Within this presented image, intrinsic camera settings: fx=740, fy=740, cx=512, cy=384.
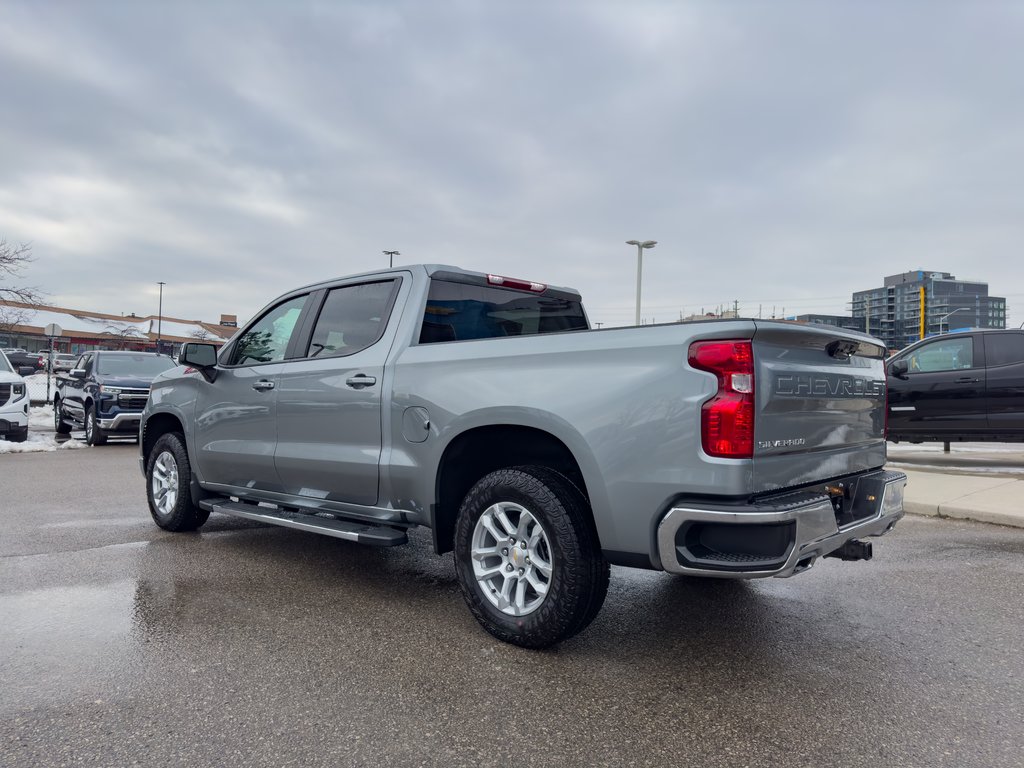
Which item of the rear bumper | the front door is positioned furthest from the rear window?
the rear bumper

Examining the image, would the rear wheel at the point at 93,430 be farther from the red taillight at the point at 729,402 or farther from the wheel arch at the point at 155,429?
the red taillight at the point at 729,402

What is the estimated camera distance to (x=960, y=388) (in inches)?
404

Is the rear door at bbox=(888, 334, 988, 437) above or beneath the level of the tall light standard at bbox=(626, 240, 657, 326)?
beneath

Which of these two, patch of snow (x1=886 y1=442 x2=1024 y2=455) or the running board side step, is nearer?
the running board side step

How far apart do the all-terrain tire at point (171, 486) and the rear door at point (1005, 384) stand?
388 inches

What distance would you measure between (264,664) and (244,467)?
2.16m

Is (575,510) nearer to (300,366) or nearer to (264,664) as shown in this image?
(264,664)

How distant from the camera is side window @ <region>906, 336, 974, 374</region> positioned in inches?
406

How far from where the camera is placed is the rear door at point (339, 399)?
425 centimetres

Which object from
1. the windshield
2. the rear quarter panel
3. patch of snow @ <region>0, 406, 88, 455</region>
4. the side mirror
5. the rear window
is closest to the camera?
the rear quarter panel

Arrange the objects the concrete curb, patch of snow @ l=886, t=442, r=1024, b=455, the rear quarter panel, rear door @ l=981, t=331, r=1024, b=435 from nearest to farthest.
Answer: the rear quarter panel → the concrete curb → rear door @ l=981, t=331, r=1024, b=435 → patch of snow @ l=886, t=442, r=1024, b=455

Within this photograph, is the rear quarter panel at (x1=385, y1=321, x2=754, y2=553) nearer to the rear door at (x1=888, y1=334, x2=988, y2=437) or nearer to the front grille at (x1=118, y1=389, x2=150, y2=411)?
the rear door at (x1=888, y1=334, x2=988, y2=437)

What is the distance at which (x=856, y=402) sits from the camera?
3.66 m

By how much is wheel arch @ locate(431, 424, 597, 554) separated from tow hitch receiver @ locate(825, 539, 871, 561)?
122 cm
